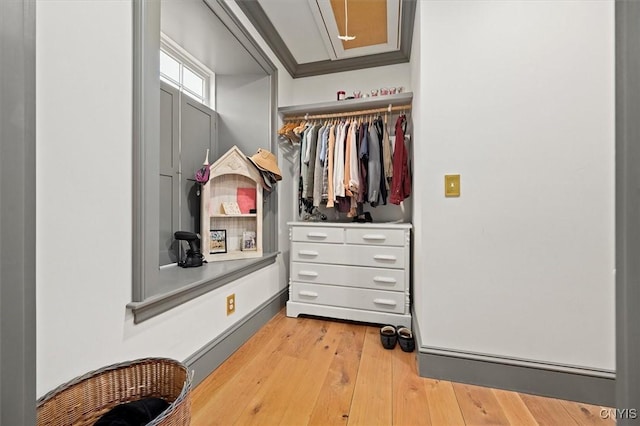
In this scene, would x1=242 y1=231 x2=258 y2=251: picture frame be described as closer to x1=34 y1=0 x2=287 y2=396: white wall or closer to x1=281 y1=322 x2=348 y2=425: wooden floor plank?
x1=281 y1=322 x2=348 y2=425: wooden floor plank

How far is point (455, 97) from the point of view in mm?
1456

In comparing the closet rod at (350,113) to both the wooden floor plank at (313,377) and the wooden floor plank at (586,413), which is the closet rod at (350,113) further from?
the wooden floor plank at (586,413)

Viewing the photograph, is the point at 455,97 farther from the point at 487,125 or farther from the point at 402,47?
the point at 402,47

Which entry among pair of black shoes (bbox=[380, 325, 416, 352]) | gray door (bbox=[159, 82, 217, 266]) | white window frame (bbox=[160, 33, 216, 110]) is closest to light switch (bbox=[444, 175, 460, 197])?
pair of black shoes (bbox=[380, 325, 416, 352])

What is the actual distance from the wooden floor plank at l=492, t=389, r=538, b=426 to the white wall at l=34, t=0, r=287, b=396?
61.3 inches

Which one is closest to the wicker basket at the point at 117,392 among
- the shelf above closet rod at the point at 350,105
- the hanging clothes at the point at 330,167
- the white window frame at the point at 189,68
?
the hanging clothes at the point at 330,167

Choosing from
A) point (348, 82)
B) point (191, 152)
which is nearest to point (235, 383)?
point (191, 152)

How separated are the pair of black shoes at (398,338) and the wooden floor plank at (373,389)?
0.17 feet

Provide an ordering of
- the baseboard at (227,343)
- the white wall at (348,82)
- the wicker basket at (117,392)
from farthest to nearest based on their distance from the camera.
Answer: the white wall at (348,82) < the baseboard at (227,343) < the wicker basket at (117,392)

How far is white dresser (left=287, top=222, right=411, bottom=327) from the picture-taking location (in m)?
2.07

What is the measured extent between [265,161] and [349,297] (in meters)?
1.25

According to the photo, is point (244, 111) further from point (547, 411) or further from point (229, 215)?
point (547, 411)

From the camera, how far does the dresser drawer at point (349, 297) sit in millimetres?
2071

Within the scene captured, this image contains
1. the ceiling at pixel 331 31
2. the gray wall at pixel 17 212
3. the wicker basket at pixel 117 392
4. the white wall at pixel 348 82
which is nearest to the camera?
the gray wall at pixel 17 212
